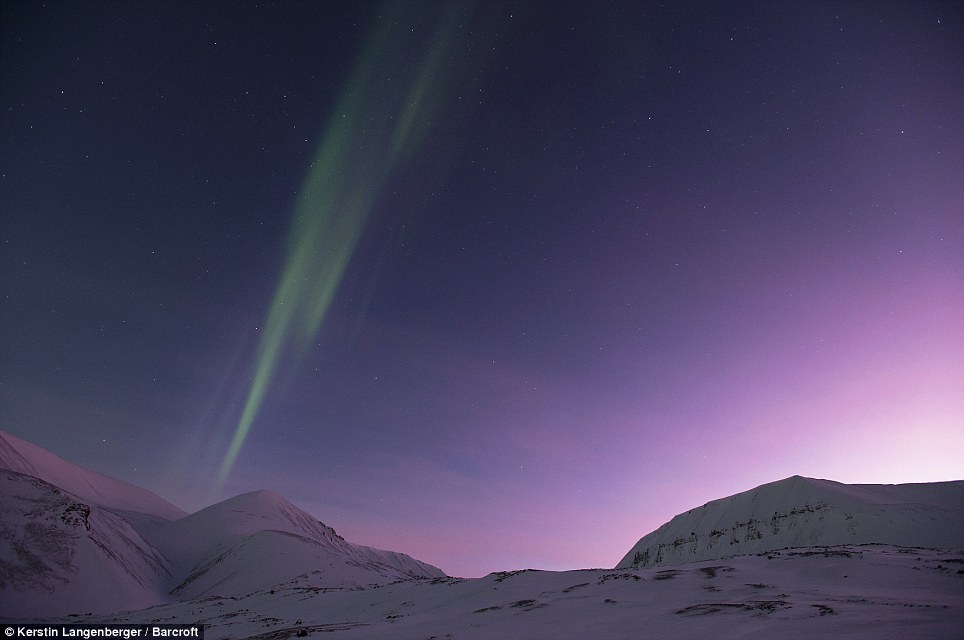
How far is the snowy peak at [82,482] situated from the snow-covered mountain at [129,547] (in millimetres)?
507

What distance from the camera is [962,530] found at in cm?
5581

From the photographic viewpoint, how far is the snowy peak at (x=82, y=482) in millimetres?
89525

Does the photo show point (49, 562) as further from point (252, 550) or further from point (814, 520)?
point (814, 520)

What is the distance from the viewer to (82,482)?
120m

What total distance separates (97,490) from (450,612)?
14852 cm

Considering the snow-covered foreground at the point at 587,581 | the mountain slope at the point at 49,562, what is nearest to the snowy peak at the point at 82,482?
the snow-covered foreground at the point at 587,581

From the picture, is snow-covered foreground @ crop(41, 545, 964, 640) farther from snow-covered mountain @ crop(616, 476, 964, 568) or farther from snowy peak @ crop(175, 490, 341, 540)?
A: snowy peak @ crop(175, 490, 341, 540)

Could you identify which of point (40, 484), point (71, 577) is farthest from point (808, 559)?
point (40, 484)

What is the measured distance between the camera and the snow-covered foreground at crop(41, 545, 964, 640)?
409 inches

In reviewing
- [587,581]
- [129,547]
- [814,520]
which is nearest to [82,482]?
[129,547]

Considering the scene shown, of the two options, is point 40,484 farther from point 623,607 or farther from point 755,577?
point 755,577

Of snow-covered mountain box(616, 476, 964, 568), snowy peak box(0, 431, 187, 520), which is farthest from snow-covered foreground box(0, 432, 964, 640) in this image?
snowy peak box(0, 431, 187, 520)

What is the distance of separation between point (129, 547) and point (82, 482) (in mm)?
64716

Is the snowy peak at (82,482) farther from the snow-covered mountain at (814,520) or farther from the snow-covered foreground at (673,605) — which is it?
the snow-covered mountain at (814,520)
